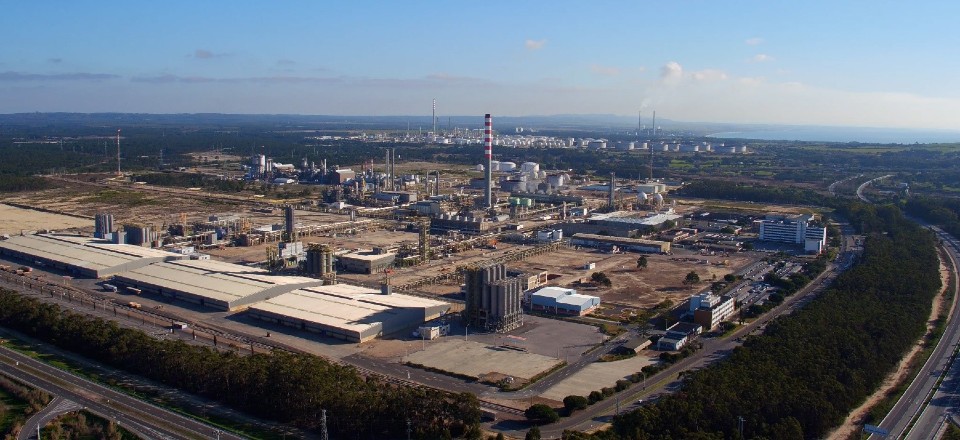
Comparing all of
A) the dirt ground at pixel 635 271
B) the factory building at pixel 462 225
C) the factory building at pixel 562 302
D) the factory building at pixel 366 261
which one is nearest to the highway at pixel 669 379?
the dirt ground at pixel 635 271

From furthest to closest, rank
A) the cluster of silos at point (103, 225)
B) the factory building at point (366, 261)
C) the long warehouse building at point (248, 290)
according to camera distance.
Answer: the cluster of silos at point (103, 225), the factory building at point (366, 261), the long warehouse building at point (248, 290)

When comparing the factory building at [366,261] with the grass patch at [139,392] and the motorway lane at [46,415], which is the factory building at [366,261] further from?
the motorway lane at [46,415]

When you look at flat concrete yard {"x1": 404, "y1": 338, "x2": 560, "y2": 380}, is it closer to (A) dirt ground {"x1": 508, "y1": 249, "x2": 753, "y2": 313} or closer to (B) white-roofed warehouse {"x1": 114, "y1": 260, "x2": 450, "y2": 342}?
(B) white-roofed warehouse {"x1": 114, "y1": 260, "x2": 450, "y2": 342}

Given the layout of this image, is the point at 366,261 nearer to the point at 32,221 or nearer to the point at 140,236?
the point at 140,236

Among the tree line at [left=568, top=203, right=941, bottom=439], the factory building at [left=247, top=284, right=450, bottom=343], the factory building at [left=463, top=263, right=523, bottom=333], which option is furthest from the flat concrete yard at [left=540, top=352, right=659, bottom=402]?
the factory building at [left=247, top=284, right=450, bottom=343]

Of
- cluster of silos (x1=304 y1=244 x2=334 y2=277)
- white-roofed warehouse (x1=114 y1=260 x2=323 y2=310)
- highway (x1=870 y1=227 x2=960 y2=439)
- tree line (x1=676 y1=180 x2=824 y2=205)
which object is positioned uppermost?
tree line (x1=676 y1=180 x2=824 y2=205)

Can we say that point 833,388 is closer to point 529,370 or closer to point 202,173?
point 529,370
